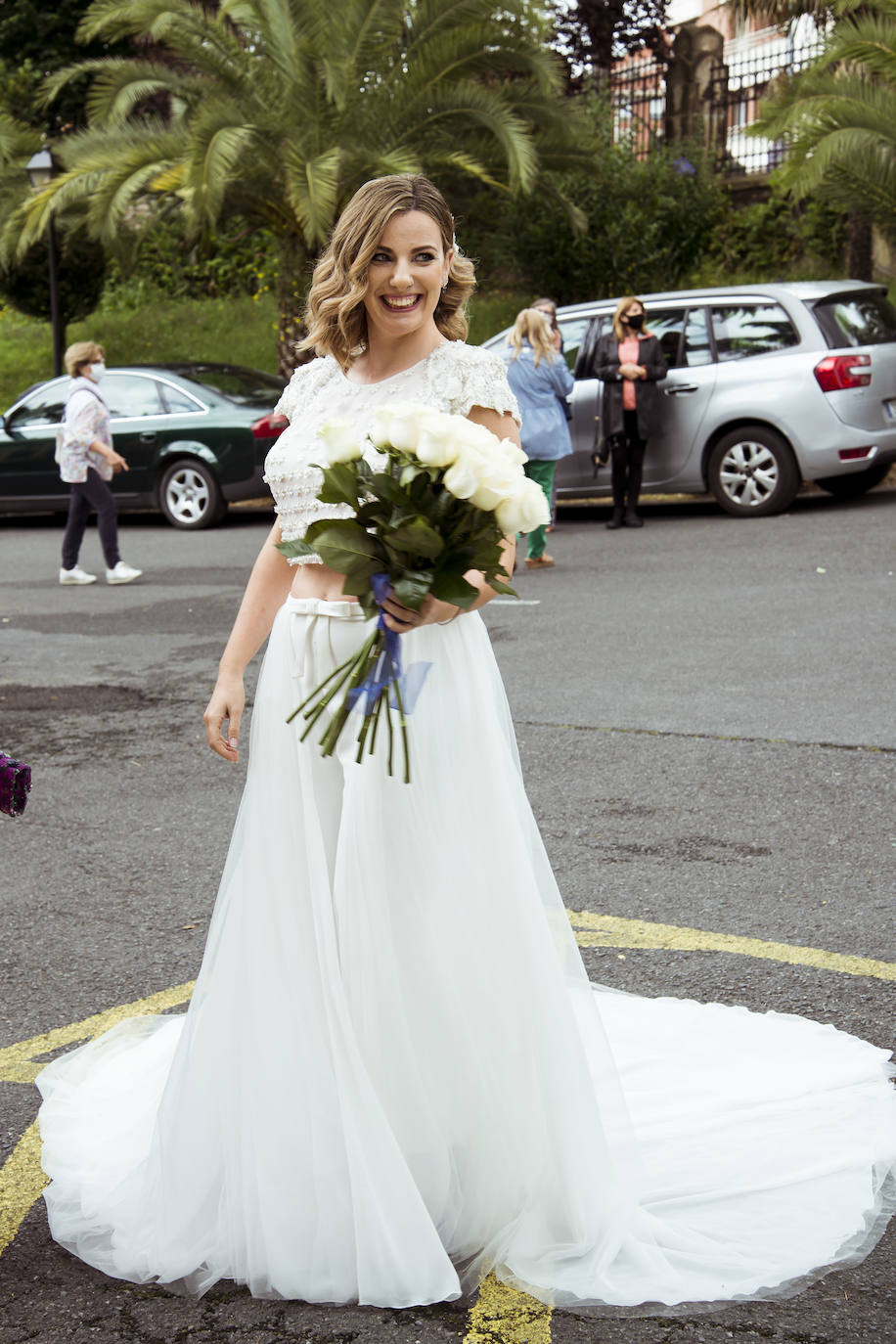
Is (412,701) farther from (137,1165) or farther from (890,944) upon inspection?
(890,944)

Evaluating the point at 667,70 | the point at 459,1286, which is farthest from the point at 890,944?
the point at 667,70

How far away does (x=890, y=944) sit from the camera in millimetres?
4082

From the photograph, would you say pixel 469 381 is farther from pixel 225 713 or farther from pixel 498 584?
pixel 225 713

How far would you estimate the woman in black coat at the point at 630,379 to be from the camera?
504 inches

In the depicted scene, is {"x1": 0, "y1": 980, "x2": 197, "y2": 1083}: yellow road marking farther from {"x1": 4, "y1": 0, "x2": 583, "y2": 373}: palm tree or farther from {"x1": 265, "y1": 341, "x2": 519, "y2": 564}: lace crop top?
{"x1": 4, "y1": 0, "x2": 583, "y2": 373}: palm tree

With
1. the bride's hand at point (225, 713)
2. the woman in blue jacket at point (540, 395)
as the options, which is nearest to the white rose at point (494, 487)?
the bride's hand at point (225, 713)

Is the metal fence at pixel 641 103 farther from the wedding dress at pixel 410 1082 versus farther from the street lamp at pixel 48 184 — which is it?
the wedding dress at pixel 410 1082

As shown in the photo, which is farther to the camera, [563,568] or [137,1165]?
[563,568]

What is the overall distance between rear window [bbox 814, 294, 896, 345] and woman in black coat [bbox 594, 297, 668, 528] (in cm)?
142

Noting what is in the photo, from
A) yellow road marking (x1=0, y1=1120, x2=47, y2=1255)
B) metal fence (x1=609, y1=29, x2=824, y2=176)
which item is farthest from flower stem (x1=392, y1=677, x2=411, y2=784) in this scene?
metal fence (x1=609, y1=29, x2=824, y2=176)

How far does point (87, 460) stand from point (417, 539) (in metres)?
9.69

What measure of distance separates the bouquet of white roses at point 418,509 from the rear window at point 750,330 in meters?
11.0

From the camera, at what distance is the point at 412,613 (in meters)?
2.55

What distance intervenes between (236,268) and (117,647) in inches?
743
